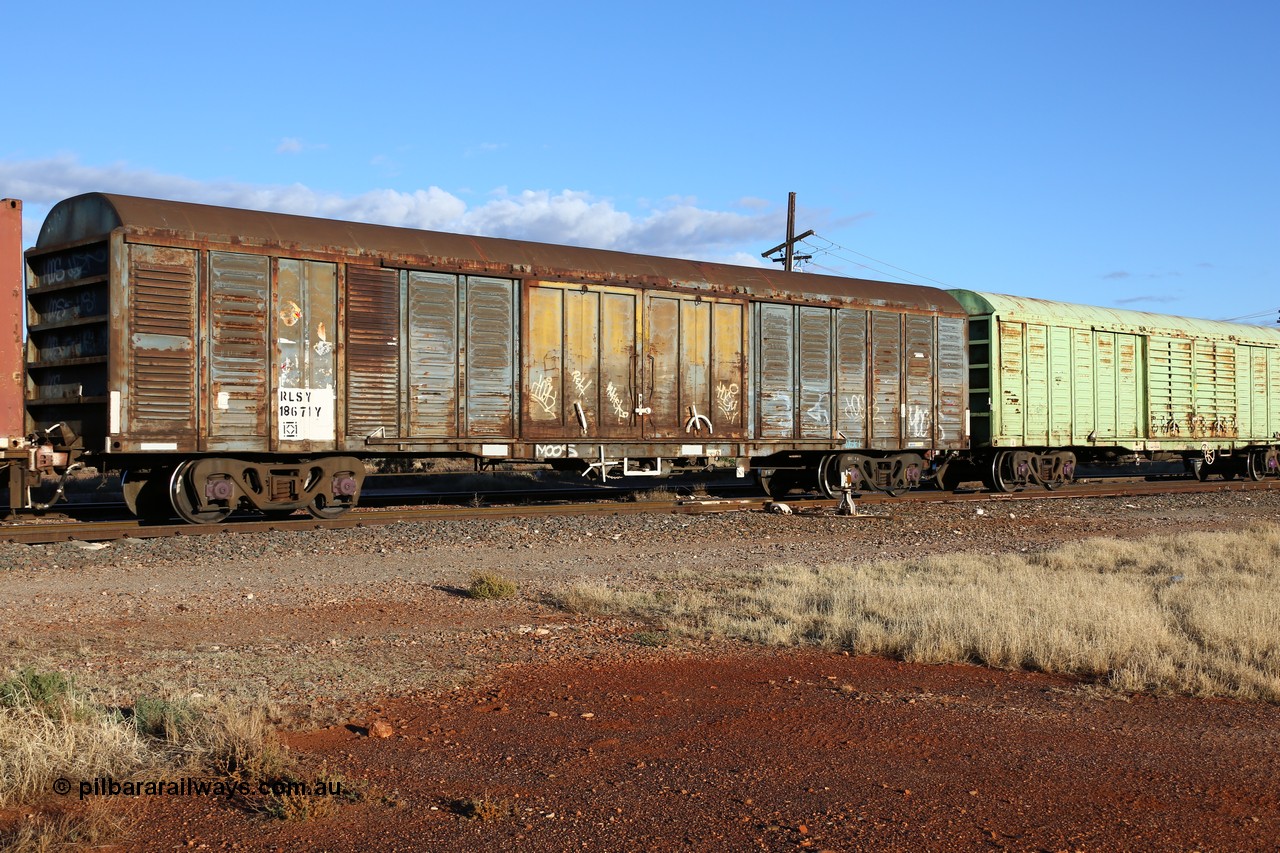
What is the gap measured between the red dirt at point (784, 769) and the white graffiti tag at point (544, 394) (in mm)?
8905

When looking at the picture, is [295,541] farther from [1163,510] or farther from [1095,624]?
[1163,510]

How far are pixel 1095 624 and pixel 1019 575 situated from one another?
2.40m

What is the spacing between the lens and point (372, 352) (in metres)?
14.0

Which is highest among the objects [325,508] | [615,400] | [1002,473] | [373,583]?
[615,400]

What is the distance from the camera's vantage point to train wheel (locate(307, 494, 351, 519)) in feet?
46.6

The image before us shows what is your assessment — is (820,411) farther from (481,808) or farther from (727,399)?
(481,808)

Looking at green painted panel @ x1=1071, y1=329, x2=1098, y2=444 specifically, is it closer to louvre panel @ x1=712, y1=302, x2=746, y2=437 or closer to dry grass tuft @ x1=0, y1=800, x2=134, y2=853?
louvre panel @ x1=712, y1=302, x2=746, y2=437

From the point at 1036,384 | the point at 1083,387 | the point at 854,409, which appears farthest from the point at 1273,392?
the point at 854,409

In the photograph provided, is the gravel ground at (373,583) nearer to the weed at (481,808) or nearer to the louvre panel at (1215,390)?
the weed at (481,808)

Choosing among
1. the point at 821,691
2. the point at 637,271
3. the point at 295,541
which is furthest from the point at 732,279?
the point at 821,691

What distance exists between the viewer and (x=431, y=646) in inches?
291

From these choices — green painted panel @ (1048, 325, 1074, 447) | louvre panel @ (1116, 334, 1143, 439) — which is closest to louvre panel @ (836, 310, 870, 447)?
green painted panel @ (1048, 325, 1074, 447)

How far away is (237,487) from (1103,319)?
17.9 meters

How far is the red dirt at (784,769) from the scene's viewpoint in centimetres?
396
